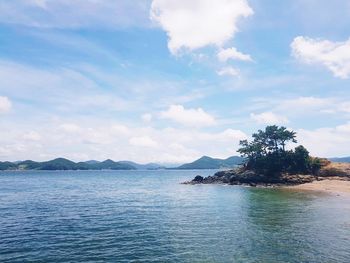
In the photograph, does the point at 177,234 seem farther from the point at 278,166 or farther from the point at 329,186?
the point at 278,166

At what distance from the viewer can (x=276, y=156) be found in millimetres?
143625

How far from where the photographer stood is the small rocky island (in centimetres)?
13166

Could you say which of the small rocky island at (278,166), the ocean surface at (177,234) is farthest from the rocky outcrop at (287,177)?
the ocean surface at (177,234)

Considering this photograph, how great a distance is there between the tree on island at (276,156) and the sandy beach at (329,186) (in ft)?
50.1

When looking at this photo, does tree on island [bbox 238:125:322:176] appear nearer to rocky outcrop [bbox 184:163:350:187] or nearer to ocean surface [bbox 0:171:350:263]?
rocky outcrop [bbox 184:163:350:187]

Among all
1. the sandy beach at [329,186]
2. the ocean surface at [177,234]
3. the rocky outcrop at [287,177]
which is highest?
the rocky outcrop at [287,177]

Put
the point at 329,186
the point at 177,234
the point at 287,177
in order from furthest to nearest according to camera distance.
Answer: the point at 287,177 < the point at 329,186 < the point at 177,234

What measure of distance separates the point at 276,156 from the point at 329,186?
33006mm

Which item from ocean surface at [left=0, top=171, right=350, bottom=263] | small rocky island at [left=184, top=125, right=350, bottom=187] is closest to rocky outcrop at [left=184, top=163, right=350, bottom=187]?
small rocky island at [left=184, top=125, right=350, bottom=187]

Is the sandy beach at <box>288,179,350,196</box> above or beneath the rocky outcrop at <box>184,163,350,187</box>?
beneath

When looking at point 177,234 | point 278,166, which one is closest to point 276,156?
point 278,166

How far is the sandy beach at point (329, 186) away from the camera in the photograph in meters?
102

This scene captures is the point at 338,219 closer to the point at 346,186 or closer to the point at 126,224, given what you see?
the point at 126,224

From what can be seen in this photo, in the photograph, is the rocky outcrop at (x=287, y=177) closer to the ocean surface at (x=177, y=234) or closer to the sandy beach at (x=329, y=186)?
the sandy beach at (x=329, y=186)
